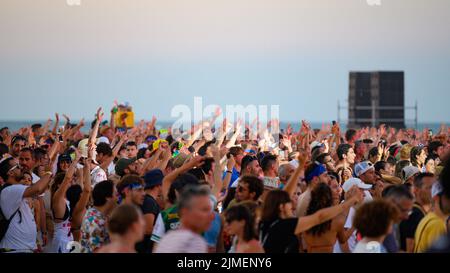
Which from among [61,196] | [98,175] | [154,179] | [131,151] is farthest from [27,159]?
[154,179]

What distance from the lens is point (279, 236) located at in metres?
6.68

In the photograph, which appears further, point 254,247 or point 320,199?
point 320,199

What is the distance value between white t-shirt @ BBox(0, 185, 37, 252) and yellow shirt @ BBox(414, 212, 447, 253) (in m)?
4.10

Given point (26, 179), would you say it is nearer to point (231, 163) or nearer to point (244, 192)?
point (244, 192)

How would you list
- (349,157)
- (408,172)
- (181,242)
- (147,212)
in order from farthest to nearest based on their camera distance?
(349,157), (408,172), (147,212), (181,242)

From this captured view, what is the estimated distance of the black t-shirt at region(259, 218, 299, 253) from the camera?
21.8ft

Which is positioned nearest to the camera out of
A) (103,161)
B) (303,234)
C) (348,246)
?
(303,234)

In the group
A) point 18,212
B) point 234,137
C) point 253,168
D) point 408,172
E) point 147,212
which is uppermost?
point 234,137

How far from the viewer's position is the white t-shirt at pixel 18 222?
8680 millimetres

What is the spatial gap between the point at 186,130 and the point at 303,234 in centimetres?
1285

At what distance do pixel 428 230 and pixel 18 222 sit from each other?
4.30m
